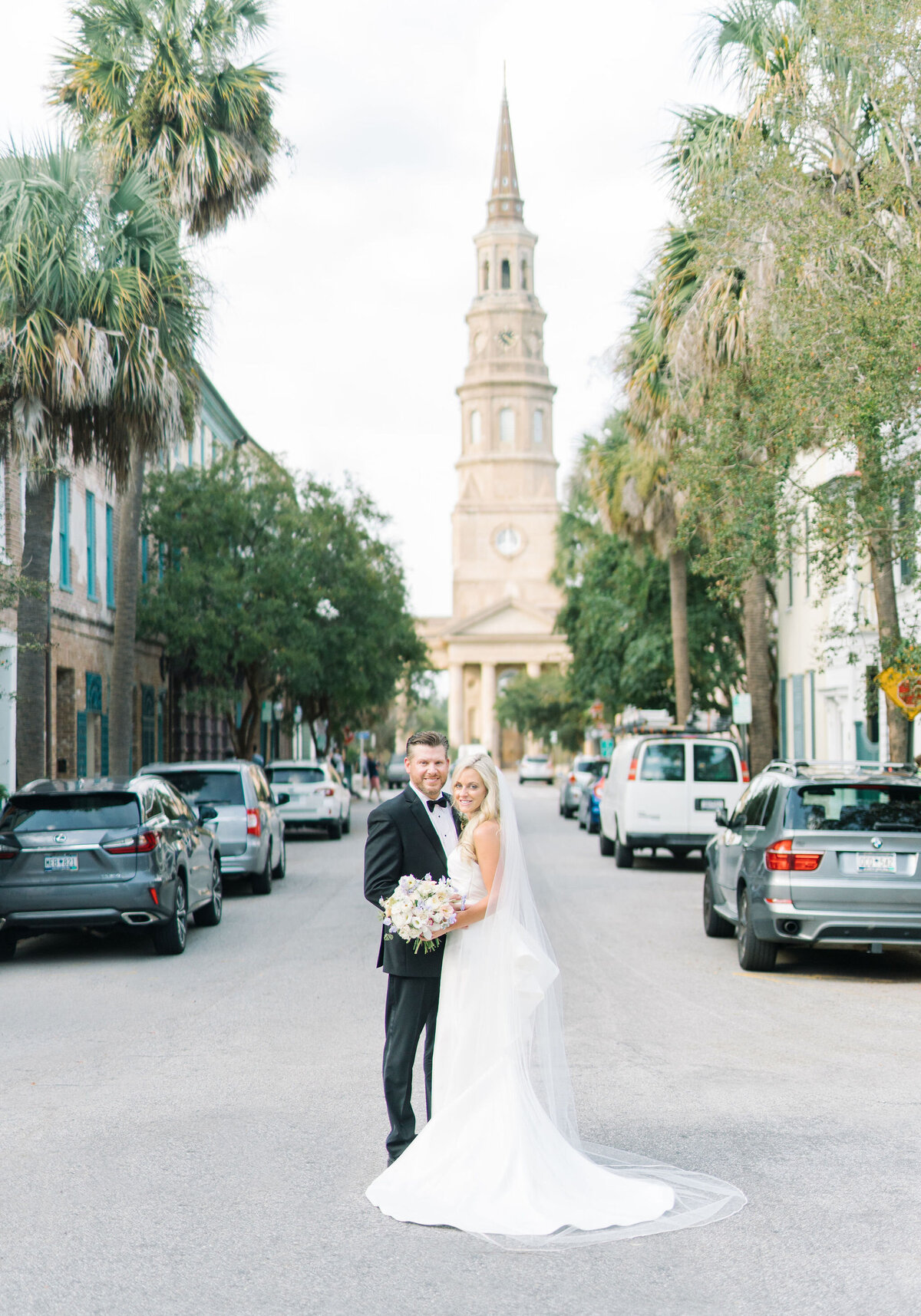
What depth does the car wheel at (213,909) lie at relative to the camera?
14.6 metres

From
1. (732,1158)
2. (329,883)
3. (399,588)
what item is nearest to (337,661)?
(399,588)

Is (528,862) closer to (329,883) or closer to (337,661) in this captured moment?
(329,883)

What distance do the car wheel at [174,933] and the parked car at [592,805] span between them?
18.2m

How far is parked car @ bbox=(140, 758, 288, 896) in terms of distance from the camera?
17547 mm

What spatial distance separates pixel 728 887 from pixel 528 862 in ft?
34.9

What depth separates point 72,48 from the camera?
74.0ft

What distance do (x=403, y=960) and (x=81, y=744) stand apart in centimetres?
2613

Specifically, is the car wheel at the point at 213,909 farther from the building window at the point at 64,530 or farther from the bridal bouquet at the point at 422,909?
the building window at the point at 64,530

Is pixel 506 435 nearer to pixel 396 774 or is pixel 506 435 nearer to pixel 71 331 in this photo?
pixel 396 774

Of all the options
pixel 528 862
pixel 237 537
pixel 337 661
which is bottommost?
pixel 528 862

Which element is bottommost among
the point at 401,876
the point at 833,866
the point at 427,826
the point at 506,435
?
the point at 833,866

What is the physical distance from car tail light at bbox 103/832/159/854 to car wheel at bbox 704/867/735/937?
4899mm

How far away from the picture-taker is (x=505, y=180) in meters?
119

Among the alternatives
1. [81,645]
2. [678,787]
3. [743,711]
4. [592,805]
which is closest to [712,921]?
[678,787]
